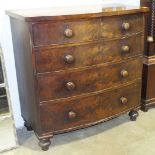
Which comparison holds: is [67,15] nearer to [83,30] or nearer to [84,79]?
[83,30]

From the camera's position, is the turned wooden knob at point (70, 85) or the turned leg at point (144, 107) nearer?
the turned wooden knob at point (70, 85)

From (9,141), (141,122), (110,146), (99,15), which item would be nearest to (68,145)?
(110,146)

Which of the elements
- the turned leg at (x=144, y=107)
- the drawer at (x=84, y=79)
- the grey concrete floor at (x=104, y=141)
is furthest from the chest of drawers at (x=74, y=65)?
the turned leg at (x=144, y=107)

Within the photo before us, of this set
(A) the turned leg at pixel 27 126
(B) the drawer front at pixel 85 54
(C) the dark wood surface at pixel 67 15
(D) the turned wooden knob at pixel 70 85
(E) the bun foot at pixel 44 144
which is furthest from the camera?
(A) the turned leg at pixel 27 126

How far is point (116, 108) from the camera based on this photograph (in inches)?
80.4

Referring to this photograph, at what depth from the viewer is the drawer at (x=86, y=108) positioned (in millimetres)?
1787

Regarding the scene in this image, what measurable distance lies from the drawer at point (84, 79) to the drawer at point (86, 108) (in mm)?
58

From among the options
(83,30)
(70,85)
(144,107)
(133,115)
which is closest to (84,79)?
(70,85)

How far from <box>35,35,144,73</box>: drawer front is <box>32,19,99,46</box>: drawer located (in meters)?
0.05

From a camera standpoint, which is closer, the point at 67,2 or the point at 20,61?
the point at 20,61

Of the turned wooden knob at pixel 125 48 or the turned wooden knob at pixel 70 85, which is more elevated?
the turned wooden knob at pixel 125 48

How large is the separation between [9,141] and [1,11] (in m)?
0.96

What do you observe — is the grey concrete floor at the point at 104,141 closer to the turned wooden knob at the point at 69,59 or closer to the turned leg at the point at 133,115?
the turned leg at the point at 133,115

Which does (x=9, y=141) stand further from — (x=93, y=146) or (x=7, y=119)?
(x=93, y=146)
